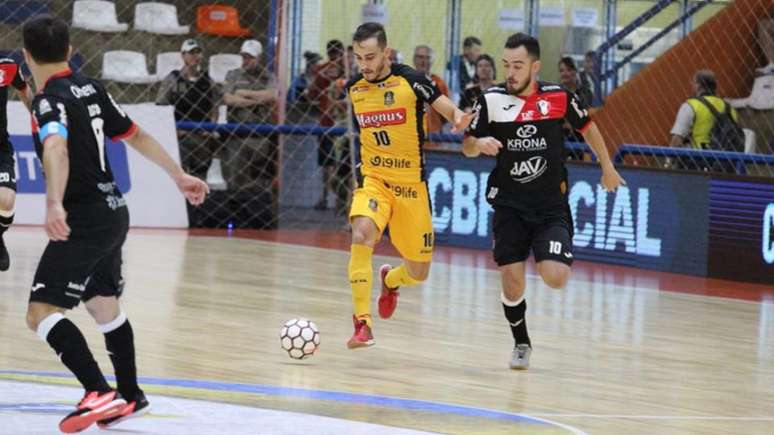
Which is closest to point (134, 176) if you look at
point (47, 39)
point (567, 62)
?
point (567, 62)

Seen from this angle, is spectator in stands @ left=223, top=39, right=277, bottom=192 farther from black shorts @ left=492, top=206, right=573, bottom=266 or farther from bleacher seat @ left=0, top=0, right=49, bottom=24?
black shorts @ left=492, top=206, right=573, bottom=266

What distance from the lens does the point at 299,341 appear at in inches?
376

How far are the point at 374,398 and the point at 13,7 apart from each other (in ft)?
41.0

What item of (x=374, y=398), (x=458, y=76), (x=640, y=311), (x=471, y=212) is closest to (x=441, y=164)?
(x=471, y=212)

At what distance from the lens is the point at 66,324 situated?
6.96m

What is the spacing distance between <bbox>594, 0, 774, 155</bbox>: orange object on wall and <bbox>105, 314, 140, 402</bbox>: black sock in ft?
40.5

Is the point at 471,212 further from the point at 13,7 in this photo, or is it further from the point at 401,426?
the point at 401,426

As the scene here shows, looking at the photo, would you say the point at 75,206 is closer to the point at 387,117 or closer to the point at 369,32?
the point at 369,32

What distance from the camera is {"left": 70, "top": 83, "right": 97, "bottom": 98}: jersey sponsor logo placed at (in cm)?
691

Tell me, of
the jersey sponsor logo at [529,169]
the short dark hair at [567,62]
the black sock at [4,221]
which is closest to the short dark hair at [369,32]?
the jersey sponsor logo at [529,169]

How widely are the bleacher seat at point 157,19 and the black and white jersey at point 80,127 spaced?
44.7ft

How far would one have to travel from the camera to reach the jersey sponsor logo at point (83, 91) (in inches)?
272

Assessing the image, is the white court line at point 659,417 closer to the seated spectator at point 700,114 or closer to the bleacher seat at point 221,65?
the seated spectator at point 700,114

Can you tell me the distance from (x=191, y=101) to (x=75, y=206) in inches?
474
